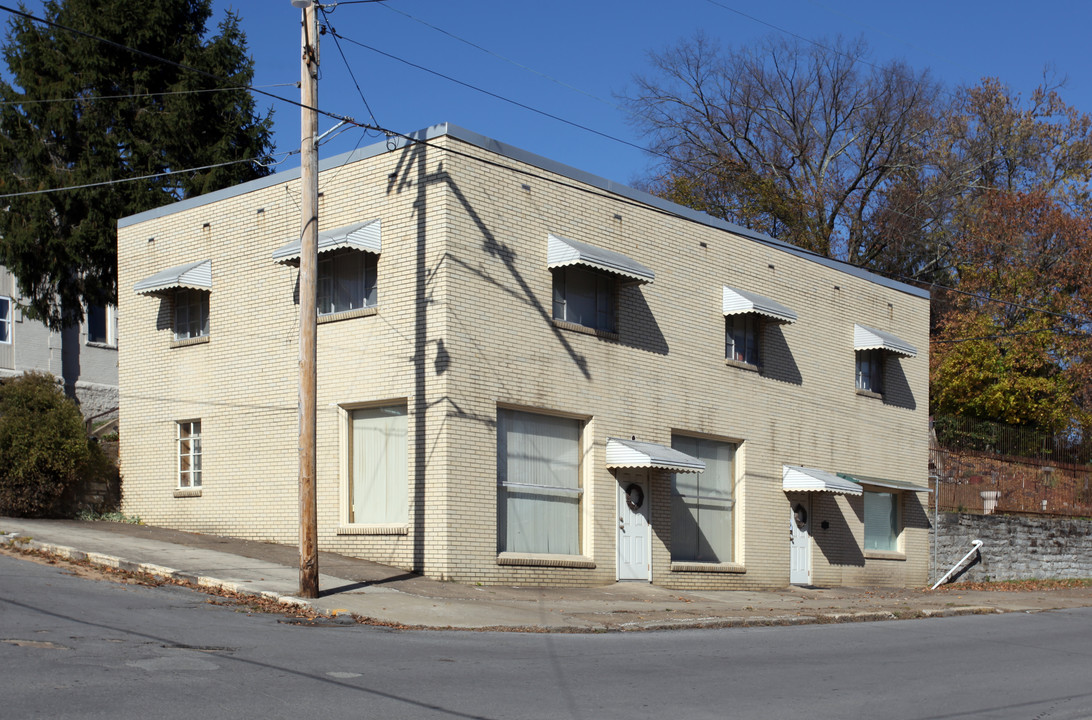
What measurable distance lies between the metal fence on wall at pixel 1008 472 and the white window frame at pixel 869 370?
2969 millimetres

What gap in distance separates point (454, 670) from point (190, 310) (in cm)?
1343

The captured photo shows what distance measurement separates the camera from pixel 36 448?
2088 centimetres

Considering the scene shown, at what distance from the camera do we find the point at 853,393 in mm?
26328

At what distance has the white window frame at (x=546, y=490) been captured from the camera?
1845cm

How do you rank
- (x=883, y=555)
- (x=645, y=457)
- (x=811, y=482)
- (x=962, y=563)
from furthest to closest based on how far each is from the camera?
(x=962, y=563) → (x=883, y=555) → (x=811, y=482) → (x=645, y=457)

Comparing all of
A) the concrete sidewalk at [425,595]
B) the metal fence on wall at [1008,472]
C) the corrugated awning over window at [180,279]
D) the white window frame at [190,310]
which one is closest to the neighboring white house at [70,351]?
the white window frame at [190,310]

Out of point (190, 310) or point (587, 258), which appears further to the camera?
point (190, 310)

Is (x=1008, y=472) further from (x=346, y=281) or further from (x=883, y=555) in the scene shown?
(x=346, y=281)

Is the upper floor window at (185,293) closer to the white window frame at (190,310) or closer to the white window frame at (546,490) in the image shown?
the white window frame at (190,310)

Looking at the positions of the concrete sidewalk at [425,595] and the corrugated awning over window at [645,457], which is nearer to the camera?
the concrete sidewalk at [425,595]

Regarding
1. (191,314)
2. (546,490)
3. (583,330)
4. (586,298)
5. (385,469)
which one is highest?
(586,298)

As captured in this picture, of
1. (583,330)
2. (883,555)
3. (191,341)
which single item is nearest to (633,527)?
(583,330)

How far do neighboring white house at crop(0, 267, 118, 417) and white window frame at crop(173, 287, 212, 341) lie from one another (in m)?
13.7

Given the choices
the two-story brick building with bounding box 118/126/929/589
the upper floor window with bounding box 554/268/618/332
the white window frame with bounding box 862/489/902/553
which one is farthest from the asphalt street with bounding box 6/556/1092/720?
the white window frame with bounding box 862/489/902/553
